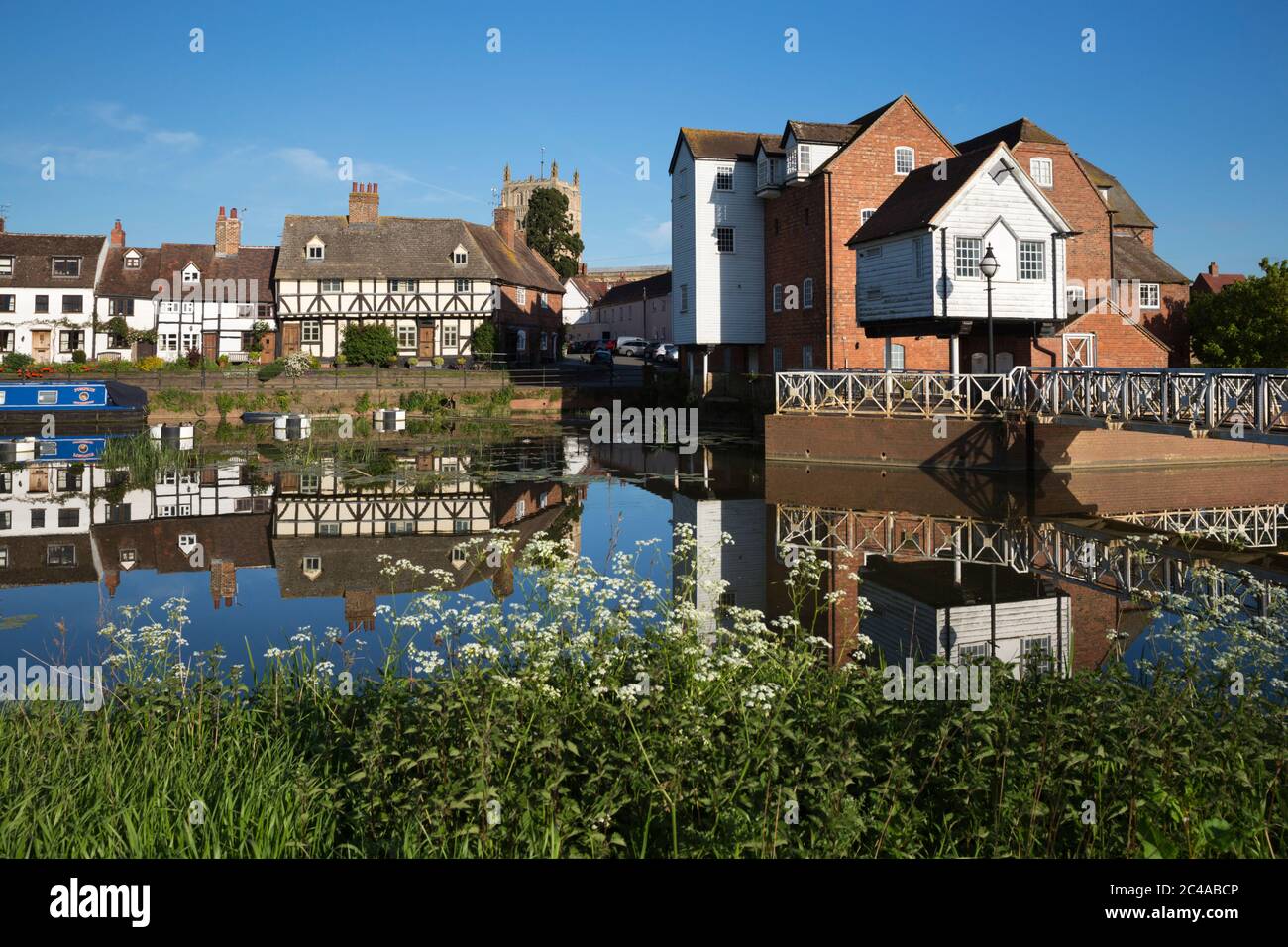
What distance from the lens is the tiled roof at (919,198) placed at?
104 feet

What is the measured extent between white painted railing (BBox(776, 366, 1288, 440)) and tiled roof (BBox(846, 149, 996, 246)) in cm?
479

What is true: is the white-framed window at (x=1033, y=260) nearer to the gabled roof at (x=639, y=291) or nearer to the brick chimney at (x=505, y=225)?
the brick chimney at (x=505, y=225)

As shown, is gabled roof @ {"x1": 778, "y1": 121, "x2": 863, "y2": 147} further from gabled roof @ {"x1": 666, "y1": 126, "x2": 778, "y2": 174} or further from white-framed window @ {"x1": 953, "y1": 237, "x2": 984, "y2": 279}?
white-framed window @ {"x1": 953, "y1": 237, "x2": 984, "y2": 279}

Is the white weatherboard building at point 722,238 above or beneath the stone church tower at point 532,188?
beneath

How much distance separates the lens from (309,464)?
32.6m

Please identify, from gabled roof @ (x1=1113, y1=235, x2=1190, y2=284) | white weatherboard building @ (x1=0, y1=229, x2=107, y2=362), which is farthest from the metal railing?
white weatherboard building @ (x1=0, y1=229, x2=107, y2=362)

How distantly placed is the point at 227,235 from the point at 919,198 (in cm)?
4710

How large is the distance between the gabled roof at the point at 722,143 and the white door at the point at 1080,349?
14.0 m

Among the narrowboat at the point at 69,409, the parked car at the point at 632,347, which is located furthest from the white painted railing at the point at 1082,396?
the parked car at the point at 632,347

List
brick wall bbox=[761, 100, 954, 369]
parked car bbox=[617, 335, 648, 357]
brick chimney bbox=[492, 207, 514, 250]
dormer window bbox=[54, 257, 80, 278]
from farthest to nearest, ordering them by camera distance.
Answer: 1. parked car bbox=[617, 335, 648, 357]
2. brick chimney bbox=[492, 207, 514, 250]
3. dormer window bbox=[54, 257, 80, 278]
4. brick wall bbox=[761, 100, 954, 369]

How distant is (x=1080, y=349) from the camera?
37000 mm

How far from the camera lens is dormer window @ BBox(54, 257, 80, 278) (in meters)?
62.9

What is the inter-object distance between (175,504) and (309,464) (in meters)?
8.41
